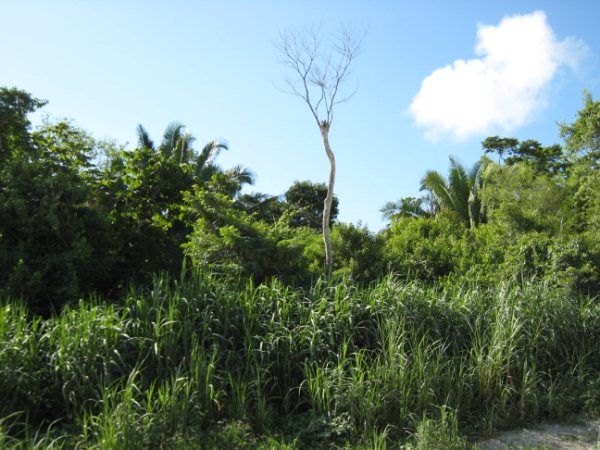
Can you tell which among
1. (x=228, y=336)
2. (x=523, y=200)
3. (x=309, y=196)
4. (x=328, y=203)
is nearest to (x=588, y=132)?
(x=523, y=200)

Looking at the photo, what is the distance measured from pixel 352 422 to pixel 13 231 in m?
5.27

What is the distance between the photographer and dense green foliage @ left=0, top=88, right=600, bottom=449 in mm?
4730

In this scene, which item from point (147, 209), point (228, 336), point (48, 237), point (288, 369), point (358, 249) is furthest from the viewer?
point (358, 249)

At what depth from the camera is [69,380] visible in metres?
4.79

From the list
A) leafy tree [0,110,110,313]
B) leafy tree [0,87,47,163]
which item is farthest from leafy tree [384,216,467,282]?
leafy tree [0,87,47,163]

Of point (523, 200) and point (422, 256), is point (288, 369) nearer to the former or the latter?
point (422, 256)

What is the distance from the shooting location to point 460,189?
22.3 meters

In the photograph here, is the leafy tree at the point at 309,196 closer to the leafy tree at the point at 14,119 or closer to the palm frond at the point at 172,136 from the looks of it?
the palm frond at the point at 172,136

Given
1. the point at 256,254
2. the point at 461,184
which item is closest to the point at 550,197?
the point at 461,184

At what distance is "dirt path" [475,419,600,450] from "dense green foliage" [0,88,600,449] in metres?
0.18

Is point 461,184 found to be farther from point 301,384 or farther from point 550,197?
point 301,384

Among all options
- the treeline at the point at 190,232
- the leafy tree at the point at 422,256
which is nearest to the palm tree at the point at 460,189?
the treeline at the point at 190,232

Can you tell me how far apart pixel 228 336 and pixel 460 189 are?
18266 mm

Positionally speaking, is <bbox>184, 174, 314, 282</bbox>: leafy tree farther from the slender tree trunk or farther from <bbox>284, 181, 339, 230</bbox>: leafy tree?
<bbox>284, 181, 339, 230</bbox>: leafy tree
